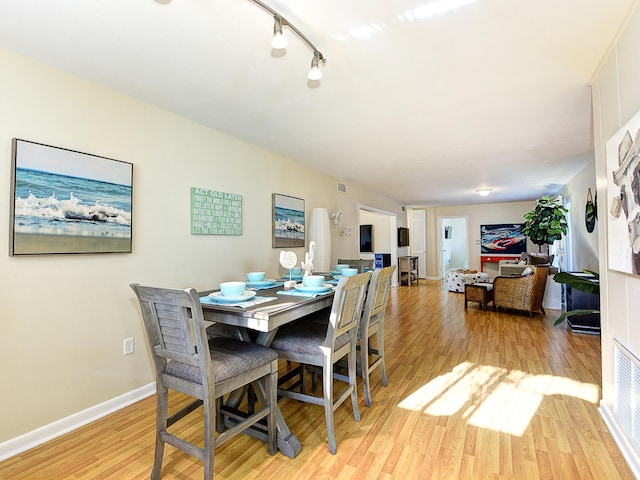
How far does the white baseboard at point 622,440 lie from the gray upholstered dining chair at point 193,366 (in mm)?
Answer: 1823

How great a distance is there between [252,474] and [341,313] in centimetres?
92

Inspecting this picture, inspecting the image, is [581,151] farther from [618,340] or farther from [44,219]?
[44,219]

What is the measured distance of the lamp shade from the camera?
4.27 metres

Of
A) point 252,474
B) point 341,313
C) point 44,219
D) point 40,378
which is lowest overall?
point 252,474

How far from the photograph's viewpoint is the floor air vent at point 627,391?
1.62 meters

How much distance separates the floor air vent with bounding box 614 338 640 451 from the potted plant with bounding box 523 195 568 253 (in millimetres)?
4088

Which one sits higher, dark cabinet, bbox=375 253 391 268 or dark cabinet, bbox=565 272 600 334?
dark cabinet, bbox=375 253 391 268

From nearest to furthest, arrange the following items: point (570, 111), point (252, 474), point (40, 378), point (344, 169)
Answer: point (252, 474) → point (40, 378) → point (570, 111) → point (344, 169)

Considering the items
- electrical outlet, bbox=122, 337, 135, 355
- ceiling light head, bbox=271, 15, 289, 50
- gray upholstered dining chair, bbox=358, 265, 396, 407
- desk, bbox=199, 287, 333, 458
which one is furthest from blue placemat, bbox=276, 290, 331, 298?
ceiling light head, bbox=271, 15, 289, 50

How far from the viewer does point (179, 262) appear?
2.76m

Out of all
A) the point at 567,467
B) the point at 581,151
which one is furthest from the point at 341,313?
the point at 581,151

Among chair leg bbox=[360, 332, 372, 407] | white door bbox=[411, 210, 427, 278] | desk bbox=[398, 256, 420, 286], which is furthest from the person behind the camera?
white door bbox=[411, 210, 427, 278]

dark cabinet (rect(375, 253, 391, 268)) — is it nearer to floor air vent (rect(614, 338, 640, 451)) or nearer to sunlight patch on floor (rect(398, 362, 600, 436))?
sunlight patch on floor (rect(398, 362, 600, 436))

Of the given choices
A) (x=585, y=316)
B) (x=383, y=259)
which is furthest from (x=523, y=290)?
(x=383, y=259)
